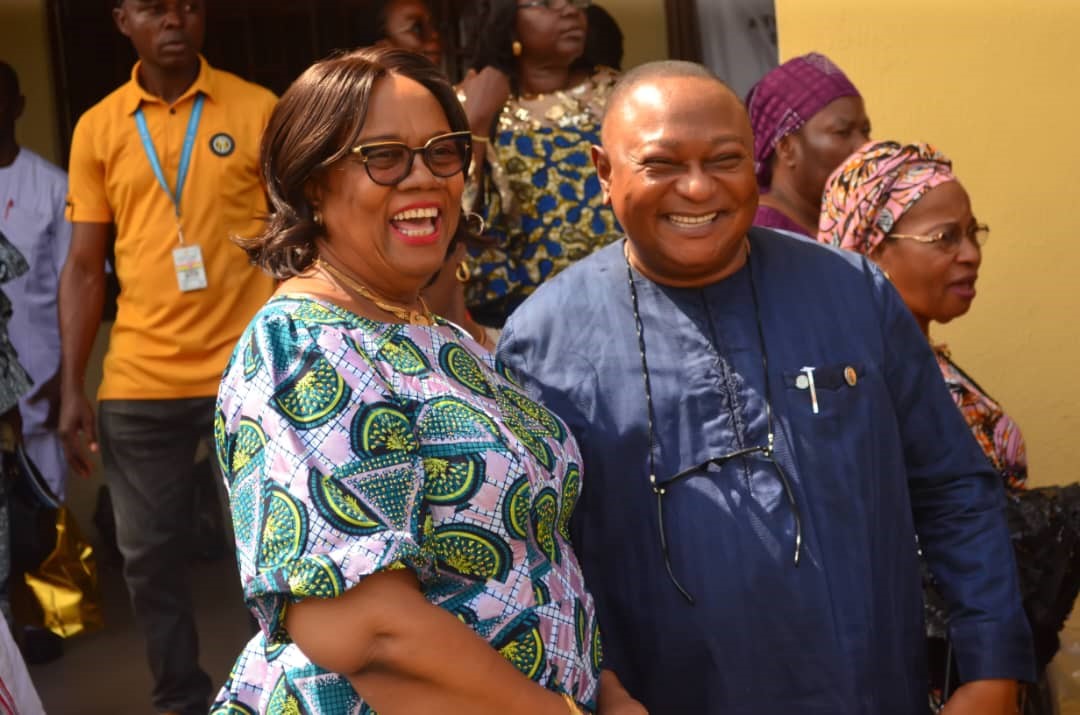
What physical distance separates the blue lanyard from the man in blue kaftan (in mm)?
2545

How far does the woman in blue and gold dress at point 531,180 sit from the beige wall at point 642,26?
182cm

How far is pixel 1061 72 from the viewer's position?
537cm

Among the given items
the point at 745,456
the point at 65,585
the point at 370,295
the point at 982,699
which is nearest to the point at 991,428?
the point at 982,699

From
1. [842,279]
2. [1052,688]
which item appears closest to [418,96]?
[842,279]

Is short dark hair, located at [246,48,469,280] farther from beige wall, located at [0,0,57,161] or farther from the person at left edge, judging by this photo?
beige wall, located at [0,0,57,161]

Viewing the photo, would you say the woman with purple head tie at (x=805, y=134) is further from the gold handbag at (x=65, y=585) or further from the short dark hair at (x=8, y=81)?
the short dark hair at (x=8, y=81)

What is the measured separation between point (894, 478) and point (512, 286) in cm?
224

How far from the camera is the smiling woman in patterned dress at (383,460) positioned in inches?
81.7

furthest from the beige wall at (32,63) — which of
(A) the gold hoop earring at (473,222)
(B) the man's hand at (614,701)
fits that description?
(B) the man's hand at (614,701)

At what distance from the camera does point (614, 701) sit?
2436mm

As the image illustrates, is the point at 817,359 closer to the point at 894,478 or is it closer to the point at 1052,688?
the point at 894,478

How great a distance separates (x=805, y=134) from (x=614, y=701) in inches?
110

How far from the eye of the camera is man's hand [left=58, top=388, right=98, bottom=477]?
5324mm

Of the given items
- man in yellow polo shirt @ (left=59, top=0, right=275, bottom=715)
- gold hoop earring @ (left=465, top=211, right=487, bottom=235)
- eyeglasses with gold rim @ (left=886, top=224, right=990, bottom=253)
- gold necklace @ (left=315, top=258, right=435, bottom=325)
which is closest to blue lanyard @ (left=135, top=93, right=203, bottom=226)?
man in yellow polo shirt @ (left=59, top=0, right=275, bottom=715)
